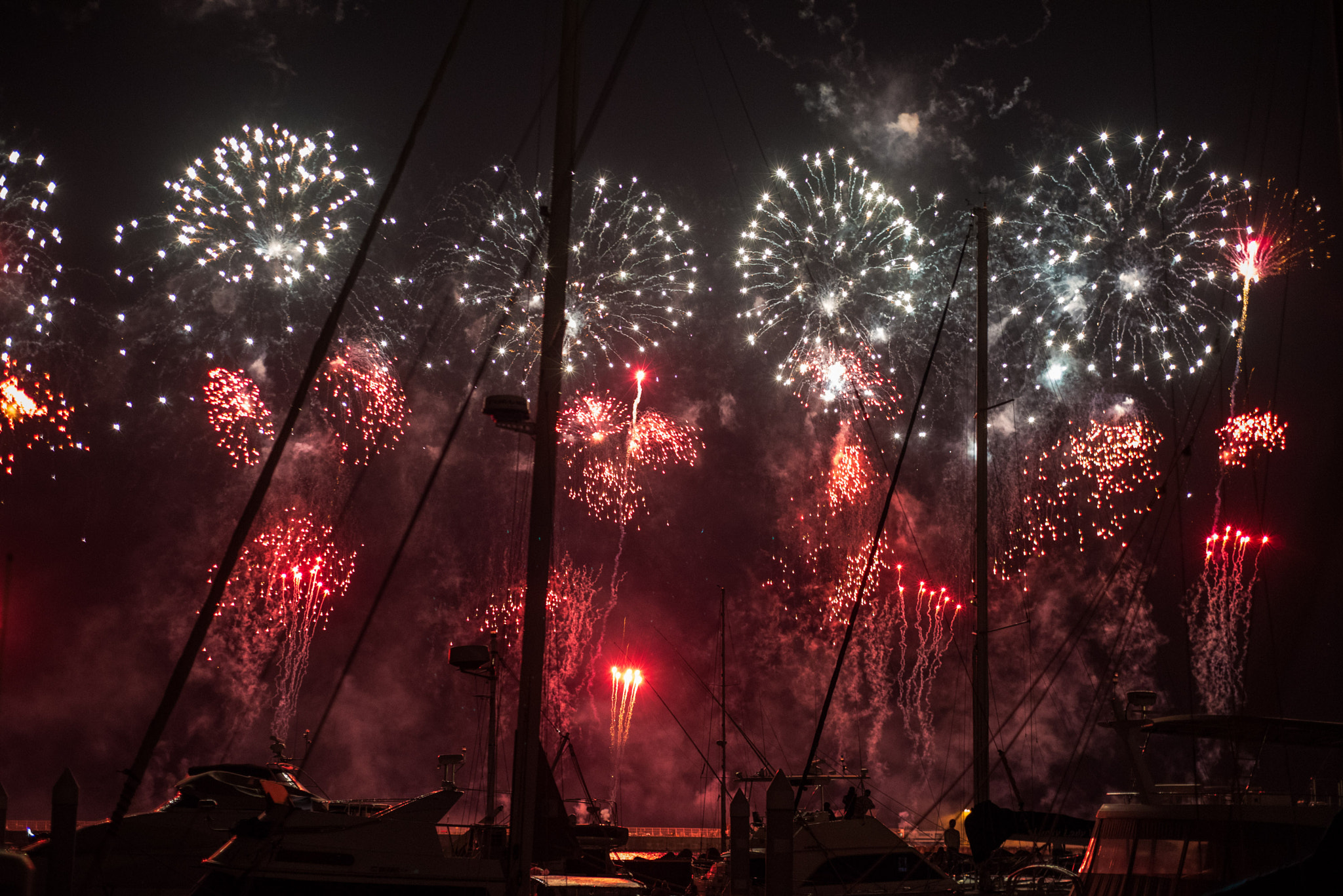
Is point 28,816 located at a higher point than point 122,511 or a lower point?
lower

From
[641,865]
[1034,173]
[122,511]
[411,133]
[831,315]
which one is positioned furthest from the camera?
[122,511]

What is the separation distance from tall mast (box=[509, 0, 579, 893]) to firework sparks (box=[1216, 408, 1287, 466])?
72.7 ft

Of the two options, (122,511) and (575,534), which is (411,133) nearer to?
(575,534)

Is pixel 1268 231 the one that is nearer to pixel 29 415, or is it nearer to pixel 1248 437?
pixel 1248 437

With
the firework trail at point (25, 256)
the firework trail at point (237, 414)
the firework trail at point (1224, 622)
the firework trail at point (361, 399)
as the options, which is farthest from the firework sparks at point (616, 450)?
the firework trail at point (1224, 622)

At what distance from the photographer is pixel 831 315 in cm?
2927

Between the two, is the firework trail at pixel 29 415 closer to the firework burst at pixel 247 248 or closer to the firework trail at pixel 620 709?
the firework burst at pixel 247 248

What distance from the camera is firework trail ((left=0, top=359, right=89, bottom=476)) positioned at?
27.6 meters

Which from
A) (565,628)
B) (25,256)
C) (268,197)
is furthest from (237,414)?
(565,628)

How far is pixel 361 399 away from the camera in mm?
32156

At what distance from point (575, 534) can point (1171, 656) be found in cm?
2058

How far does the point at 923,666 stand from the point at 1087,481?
28.2 feet

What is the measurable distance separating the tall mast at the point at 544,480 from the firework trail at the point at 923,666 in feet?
82.1

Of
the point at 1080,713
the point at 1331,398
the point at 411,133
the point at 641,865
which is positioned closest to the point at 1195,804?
the point at 411,133
